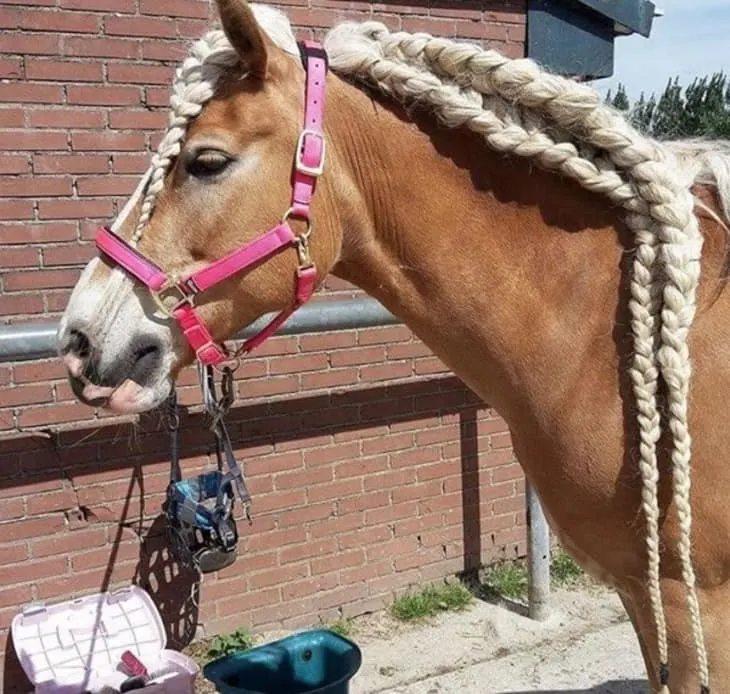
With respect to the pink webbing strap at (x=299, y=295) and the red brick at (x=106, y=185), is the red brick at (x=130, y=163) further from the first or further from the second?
the pink webbing strap at (x=299, y=295)

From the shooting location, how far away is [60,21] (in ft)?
10.1

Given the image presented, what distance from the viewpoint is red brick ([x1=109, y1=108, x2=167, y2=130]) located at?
3.23 metres

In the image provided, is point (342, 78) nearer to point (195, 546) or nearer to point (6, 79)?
point (6, 79)

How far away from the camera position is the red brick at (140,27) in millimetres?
3186

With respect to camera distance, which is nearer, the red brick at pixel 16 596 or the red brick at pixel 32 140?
the red brick at pixel 32 140

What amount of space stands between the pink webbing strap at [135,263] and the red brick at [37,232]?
5.11 feet

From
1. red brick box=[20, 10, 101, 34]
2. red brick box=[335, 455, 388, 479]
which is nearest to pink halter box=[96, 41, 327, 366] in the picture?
red brick box=[20, 10, 101, 34]

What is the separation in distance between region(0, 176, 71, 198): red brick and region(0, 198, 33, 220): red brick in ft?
0.07

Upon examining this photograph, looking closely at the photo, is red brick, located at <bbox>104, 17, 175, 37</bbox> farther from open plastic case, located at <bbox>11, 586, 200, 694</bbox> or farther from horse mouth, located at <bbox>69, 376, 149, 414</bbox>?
open plastic case, located at <bbox>11, 586, 200, 694</bbox>

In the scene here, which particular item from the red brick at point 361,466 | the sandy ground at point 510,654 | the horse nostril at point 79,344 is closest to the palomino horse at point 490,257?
the horse nostril at point 79,344

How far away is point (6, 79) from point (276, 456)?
1.86m

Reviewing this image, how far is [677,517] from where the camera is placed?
1.78m

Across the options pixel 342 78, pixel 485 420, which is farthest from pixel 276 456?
pixel 342 78

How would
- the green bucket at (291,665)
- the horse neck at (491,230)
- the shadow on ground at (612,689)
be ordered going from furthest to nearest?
the shadow on ground at (612,689) < the green bucket at (291,665) < the horse neck at (491,230)
